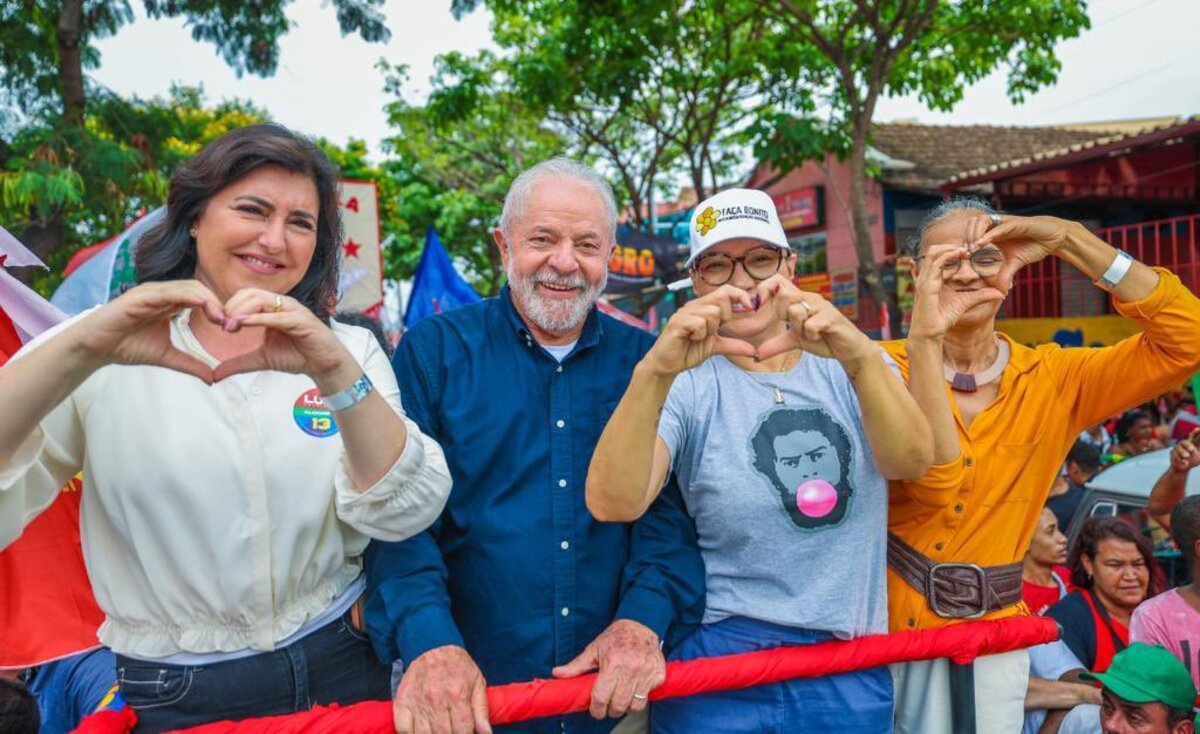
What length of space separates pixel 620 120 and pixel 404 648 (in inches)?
594

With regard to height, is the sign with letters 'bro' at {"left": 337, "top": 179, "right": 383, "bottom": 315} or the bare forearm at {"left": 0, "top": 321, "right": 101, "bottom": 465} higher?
the sign with letters 'bro' at {"left": 337, "top": 179, "right": 383, "bottom": 315}

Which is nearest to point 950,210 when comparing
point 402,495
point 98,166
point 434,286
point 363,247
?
point 402,495

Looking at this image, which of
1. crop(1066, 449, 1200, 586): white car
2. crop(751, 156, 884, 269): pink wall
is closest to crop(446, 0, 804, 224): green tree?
crop(751, 156, 884, 269): pink wall

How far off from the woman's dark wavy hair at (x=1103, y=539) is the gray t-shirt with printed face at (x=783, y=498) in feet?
7.40

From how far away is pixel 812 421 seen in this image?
86.6 inches

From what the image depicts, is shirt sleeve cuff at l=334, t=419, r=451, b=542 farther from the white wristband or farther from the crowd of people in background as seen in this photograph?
the white wristband

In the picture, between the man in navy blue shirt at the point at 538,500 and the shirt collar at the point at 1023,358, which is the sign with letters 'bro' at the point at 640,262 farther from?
the man in navy blue shirt at the point at 538,500

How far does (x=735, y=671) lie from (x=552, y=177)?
1.23 meters

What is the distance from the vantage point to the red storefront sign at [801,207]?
18.0 meters

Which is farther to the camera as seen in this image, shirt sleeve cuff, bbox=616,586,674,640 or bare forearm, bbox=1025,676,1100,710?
bare forearm, bbox=1025,676,1100,710

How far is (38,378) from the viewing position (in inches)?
59.1

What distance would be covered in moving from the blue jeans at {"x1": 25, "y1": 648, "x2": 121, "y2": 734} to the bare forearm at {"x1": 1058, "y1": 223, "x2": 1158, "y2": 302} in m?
3.02

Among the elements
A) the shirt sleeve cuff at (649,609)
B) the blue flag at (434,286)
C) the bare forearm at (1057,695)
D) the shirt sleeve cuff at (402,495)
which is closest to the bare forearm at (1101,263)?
the shirt sleeve cuff at (649,609)

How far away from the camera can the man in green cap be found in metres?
2.90
